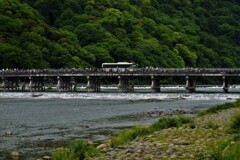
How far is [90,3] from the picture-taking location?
181000mm

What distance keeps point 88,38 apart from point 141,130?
138m

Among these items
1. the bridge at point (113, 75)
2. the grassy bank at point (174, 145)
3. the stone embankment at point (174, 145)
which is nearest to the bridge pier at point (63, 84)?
the bridge at point (113, 75)

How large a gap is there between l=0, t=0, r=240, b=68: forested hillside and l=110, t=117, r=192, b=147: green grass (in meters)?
103

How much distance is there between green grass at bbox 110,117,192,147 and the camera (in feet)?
68.9

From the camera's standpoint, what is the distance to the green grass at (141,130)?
2101cm

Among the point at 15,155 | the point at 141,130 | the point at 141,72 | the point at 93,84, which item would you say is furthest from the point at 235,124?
the point at 93,84

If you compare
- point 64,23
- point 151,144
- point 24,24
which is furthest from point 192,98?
point 64,23

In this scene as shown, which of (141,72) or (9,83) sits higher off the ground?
(141,72)

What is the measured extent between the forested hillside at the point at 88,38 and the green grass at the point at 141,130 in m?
103

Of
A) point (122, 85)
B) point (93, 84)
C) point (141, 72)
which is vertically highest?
point (141, 72)

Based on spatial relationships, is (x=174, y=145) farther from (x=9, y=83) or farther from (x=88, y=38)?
(x=88, y=38)

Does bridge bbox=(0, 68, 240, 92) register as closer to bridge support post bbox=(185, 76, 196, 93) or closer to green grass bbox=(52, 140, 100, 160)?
bridge support post bbox=(185, 76, 196, 93)

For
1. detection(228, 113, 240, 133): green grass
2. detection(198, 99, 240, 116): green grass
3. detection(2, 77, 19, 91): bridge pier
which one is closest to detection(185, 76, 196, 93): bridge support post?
detection(2, 77, 19, 91): bridge pier

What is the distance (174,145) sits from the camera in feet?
56.3
